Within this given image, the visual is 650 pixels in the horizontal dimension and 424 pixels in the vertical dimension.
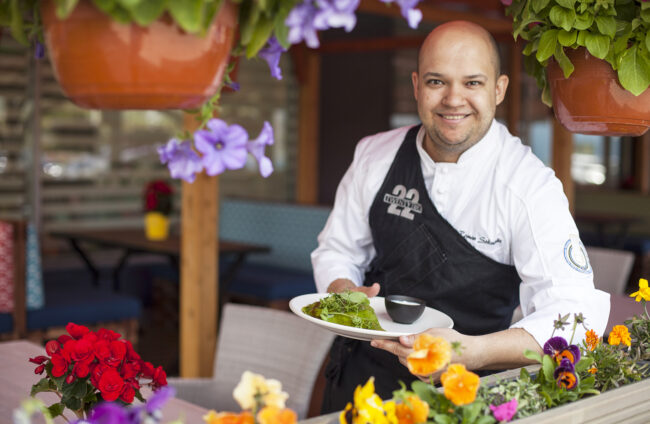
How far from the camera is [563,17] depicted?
1442 millimetres

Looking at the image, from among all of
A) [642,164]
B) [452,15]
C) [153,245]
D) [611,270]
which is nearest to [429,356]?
[611,270]

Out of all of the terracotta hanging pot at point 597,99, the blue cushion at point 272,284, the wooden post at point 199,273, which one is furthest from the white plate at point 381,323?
the blue cushion at point 272,284

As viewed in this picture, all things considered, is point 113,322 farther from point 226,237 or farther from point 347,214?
point 347,214

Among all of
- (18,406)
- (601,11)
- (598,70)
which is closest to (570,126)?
(598,70)

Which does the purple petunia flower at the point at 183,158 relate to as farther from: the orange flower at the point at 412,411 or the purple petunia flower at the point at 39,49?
the orange flower at the point at 412,411

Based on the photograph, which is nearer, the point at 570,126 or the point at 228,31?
the point at 228,31

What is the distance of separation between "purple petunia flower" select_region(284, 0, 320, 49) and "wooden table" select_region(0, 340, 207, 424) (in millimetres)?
935

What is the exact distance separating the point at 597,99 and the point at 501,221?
0.45 m

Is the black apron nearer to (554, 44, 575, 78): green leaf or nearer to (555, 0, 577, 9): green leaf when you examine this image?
(554, 44, 575, 78): green leaf

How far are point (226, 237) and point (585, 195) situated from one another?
16.9 feet

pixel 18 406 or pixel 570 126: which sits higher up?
pixel 570 126

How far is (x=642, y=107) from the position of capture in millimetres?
1512

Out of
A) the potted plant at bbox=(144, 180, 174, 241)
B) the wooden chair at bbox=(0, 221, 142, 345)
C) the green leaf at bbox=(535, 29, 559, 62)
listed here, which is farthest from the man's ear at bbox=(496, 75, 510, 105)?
the potted plant at bbox=(144, 180, 174, 241)

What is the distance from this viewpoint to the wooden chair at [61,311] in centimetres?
424
